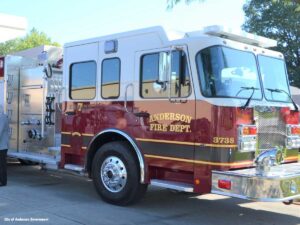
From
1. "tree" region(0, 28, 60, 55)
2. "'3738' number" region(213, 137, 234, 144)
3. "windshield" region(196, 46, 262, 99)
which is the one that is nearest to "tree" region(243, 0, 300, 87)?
"tree" region(0, 28, 60, 55)

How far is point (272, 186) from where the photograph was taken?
589cm

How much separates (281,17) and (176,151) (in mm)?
36057

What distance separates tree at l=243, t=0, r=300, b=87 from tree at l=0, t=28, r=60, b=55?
57.9ft

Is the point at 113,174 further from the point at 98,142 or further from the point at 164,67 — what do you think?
the point at 164,67

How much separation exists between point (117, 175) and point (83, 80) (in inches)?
71.6

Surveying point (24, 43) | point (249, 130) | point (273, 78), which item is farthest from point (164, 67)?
point (24, 43)

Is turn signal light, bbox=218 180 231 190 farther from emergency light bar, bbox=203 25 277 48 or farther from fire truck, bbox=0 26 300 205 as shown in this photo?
emergency light bar, bbox=203 25 277 48

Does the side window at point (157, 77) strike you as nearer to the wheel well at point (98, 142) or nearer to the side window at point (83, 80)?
the wheel well at point (98, 142)

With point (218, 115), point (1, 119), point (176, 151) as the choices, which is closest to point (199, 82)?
point (218, 115)

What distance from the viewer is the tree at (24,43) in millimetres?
44100

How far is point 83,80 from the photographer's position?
27.2 ft

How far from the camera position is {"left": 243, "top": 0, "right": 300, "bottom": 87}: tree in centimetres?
4009

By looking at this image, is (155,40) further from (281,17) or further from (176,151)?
(281,17)

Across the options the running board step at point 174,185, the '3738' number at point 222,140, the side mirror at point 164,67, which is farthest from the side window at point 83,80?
the '3738' number at point 222,140
